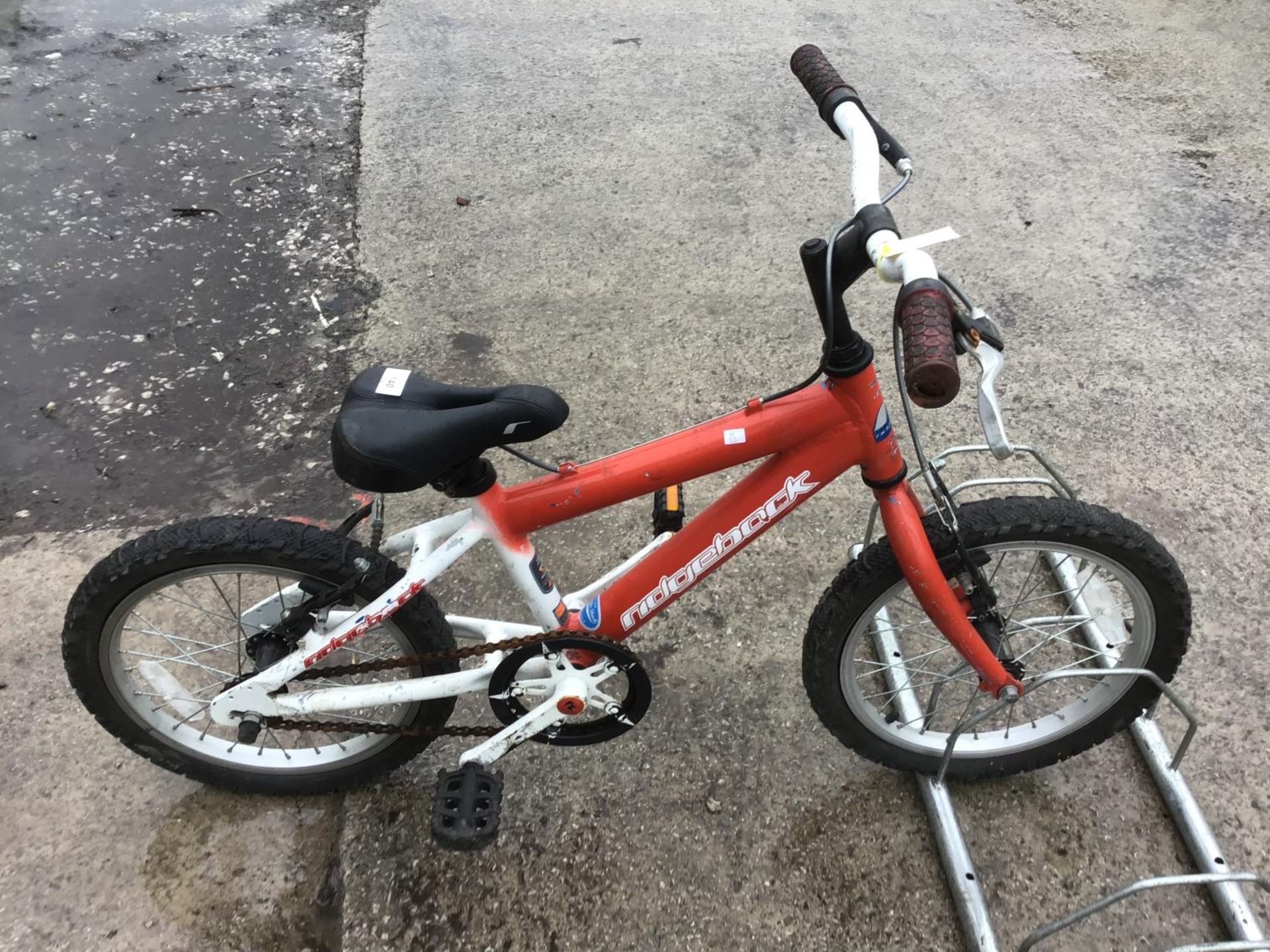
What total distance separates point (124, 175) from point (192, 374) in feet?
5.52

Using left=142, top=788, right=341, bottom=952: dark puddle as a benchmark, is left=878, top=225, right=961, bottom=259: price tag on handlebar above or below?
above

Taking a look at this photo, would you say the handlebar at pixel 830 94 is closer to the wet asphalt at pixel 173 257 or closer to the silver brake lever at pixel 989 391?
the silver brake lever at pixel 989 391

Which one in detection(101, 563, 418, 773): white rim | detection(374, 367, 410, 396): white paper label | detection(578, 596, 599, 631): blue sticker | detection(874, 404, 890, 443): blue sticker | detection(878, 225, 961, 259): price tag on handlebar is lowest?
detection(101, 563, 418, 773): white rim

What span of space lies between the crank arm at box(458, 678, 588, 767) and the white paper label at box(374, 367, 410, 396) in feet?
2.33

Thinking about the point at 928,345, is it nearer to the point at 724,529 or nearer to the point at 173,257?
the point at 724,529

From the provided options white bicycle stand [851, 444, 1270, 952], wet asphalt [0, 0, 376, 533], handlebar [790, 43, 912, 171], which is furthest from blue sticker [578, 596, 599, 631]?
wet asphalt [0, 0, 376, 533]

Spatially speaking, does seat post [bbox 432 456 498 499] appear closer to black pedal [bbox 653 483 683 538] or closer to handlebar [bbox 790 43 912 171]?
black pedal [bbox 653 483 683 538]

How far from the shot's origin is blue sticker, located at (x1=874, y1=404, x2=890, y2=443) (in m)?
1.62

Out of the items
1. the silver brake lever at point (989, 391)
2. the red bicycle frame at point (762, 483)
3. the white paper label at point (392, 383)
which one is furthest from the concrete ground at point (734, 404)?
the silver brake lever at point (989, 391)

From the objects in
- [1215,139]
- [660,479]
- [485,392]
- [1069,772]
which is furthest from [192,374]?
[1215,139]

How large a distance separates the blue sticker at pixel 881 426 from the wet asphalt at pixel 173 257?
1.83 metres

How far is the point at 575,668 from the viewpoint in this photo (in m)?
1.89

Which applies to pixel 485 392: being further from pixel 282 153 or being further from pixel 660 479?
pixel 282 153

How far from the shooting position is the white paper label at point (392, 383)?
160cm
